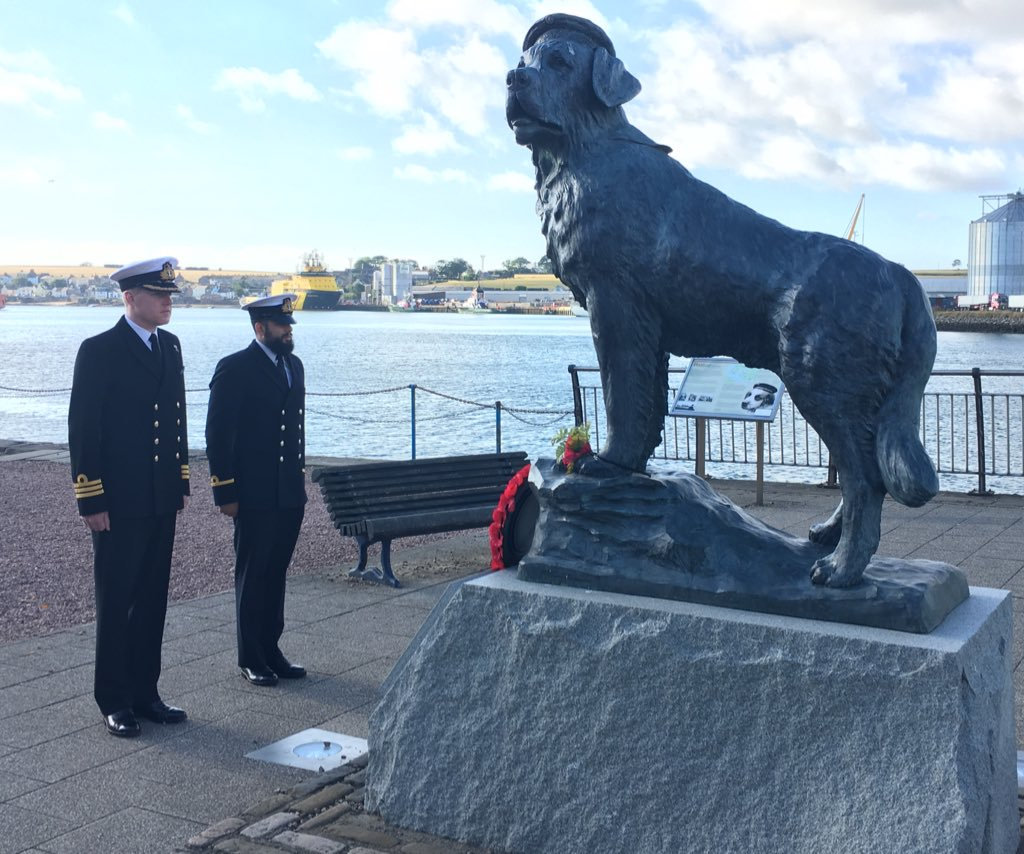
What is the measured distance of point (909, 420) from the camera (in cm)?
421

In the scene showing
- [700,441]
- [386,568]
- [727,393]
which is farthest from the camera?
[700,441]

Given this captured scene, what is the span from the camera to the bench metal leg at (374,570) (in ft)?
28.7

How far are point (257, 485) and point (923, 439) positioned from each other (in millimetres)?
12336

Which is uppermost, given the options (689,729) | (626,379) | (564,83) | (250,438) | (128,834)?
(564,83)

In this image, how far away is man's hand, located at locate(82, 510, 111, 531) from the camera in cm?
570

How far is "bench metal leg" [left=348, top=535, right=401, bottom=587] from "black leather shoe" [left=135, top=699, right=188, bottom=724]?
9.66ft


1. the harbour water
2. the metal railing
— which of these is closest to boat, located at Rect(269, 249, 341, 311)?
the harbour water

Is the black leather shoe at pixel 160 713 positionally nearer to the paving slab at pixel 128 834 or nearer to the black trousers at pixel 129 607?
the black trousers at pixel 129 607

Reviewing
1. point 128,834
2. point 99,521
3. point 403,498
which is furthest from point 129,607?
point 403,498

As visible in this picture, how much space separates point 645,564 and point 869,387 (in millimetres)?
1036

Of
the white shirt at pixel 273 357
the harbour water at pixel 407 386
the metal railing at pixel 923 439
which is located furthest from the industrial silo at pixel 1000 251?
the white shirt at pixel 273 357

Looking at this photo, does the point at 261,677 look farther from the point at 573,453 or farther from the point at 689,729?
the point at 689,729

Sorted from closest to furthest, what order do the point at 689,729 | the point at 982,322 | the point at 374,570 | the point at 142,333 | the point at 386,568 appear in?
the point at 689,729, the point at 142,333, the point at 386,568, the point at 374,570, the point at 982,322

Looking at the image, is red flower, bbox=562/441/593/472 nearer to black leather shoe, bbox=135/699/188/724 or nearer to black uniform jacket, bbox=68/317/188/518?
black uniform jacket, bbox=68/317/188/518
